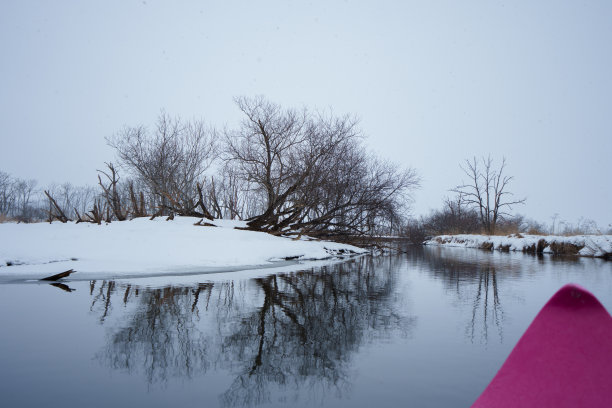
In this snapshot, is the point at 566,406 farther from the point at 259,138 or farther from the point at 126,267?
the point at 259,138

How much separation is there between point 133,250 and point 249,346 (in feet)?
21.9

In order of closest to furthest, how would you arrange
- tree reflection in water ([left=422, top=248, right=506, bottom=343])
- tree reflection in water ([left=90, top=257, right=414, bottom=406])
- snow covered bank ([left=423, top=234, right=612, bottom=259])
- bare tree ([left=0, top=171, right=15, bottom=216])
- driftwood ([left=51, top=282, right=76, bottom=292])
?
tree reflection in water ([left=90, top=257, right=414, bottom=406]) < tree reflection in water ([left=422, top=248, right=506, bottom=343]) < driftwood ([left=51, top=282, right=76, bottom=292]) < snow covered bank ([left=423, top=234, right=612, bottom=259]) < bare tree ([left=0, top=171, right=15, bottom=216])

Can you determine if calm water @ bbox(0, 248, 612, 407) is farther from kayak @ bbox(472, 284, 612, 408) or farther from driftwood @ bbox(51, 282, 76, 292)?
kayak @ bbox(472, 284, 612, 408)

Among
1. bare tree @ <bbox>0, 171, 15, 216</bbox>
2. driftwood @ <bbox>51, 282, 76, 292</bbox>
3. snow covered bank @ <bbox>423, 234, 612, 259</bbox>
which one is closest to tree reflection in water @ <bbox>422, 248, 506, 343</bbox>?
driftwood @ <bbox>51, 282, 76, 292</bbox>

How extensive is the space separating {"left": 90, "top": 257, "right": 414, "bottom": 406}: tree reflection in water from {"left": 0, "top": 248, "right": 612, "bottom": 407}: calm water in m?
0.01

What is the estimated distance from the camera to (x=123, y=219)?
12.5m

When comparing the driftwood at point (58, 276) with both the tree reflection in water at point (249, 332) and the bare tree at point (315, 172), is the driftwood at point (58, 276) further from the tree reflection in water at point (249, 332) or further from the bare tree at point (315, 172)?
the bare tree at point (315, 172)

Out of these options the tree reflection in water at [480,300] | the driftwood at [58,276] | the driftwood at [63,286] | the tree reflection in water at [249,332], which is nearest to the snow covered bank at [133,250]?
the driftwood at [58,276]

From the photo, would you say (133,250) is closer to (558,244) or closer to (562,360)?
(562,360)

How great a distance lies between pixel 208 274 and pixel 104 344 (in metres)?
4.88

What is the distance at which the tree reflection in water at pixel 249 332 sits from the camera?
2.30 meters

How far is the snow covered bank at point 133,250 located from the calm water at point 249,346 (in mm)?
1827

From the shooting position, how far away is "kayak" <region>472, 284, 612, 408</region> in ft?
3.51

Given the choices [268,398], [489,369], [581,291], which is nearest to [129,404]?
[268,398]
